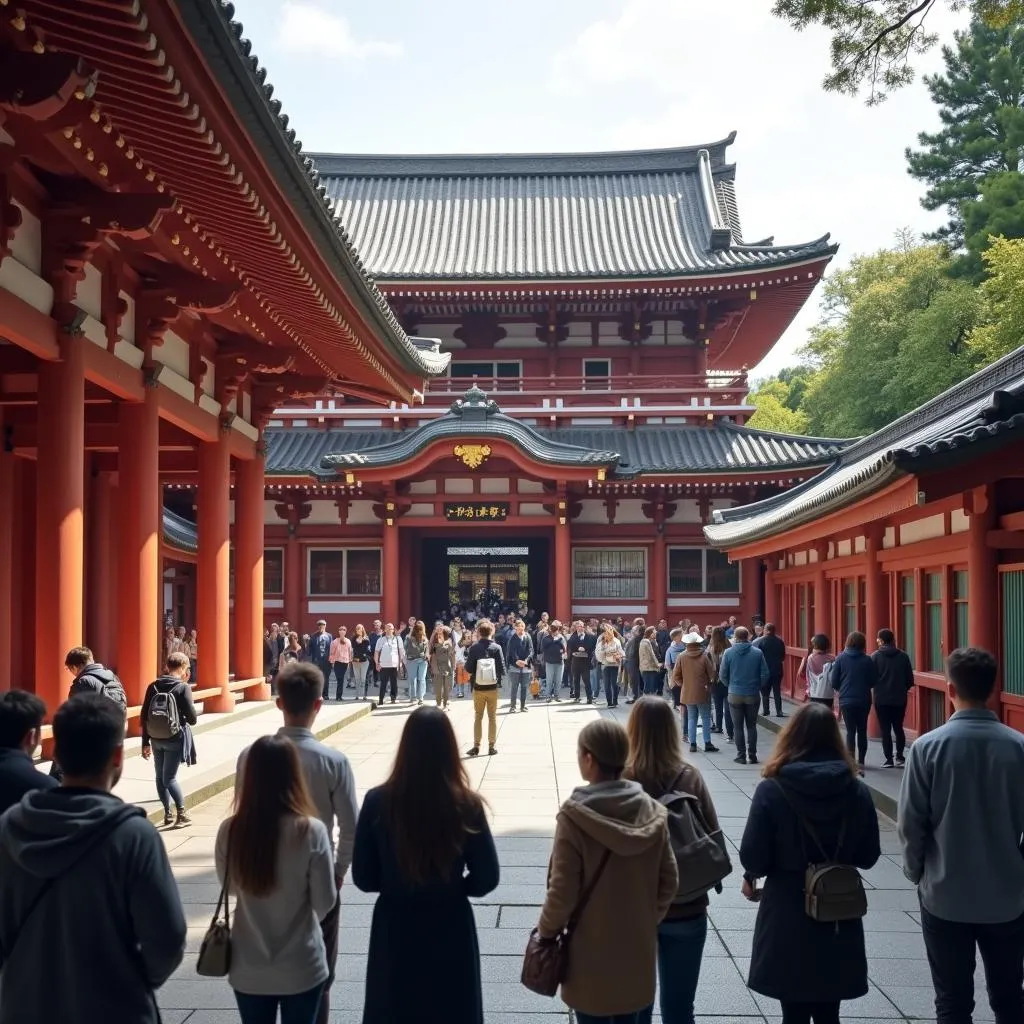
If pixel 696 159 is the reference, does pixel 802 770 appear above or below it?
below

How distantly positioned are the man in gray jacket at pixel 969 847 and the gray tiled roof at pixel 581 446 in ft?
65.3

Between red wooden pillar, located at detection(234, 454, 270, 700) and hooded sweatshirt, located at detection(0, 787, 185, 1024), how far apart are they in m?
14.0

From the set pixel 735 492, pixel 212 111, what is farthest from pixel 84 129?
pixel 735 492

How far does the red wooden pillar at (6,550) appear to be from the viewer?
1158 centimetres

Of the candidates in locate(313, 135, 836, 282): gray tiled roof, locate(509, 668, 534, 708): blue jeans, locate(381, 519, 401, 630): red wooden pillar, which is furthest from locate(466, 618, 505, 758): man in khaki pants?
locate(313, 135, 836, 282): gray tiled roof

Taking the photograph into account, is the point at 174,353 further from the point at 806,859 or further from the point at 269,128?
the point at 806,859

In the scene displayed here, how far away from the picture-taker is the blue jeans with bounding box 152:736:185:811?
866 cm

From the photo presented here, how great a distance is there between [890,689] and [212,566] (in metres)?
8.84

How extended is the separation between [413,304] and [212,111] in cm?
2158

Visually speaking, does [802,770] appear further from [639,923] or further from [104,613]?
[104,613]

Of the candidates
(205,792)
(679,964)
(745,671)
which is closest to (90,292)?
(205,792)

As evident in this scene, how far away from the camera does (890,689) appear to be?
11.5 meters

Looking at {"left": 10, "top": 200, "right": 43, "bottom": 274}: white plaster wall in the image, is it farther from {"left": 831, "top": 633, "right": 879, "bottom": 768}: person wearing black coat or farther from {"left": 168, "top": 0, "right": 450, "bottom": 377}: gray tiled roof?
{"left": 831, "top": 633, "right": 879, "bottom": 768}: person wearing black coat

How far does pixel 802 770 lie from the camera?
4.04m
